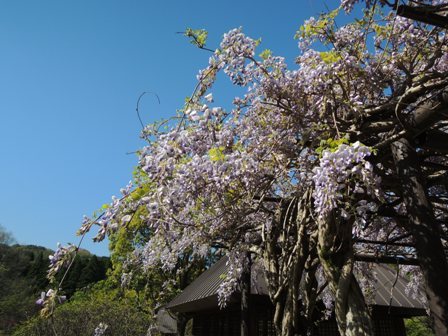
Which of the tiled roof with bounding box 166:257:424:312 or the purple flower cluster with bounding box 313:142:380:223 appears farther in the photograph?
the tiled roof with bounding box 166:257:424:312

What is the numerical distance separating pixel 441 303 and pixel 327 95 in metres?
1.99

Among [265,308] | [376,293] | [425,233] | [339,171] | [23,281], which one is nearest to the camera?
[339,171]

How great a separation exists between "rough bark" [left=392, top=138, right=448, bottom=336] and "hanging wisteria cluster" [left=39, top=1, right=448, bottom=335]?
0.64 feet

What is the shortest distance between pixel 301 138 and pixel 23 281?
34413 mm

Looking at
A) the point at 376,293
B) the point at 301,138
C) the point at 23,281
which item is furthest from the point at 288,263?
the point at 23,281

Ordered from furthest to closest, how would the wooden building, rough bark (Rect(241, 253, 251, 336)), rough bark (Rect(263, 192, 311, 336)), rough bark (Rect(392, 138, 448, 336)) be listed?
the wooden building → rough bark (Rect(241, 253, 251, 336)) → rough bark (Rect(263, 192, 311, 336)) → rough bark (Rect(392, 138, 448, 336))

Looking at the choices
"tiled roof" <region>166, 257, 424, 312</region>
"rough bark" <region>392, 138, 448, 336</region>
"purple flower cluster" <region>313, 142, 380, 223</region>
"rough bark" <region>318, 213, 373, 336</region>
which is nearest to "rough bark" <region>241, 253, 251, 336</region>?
"tiled roof" <region>166, 257, 424, 312</region>

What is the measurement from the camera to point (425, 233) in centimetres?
284

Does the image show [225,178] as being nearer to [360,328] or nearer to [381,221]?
[360,328]

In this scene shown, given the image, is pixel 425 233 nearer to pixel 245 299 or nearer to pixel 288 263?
pixel 288 263

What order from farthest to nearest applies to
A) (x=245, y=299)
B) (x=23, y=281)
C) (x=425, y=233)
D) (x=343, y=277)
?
(x=23, y=281)
(x=245, y=299)
(x=343, y=277)
(x=425, y=233)

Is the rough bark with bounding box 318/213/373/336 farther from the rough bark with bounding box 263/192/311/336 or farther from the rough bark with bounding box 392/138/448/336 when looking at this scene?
the rough bark with bounding box 392/138/448/336

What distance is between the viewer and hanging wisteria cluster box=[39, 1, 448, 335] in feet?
10.1

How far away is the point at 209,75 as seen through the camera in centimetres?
368
